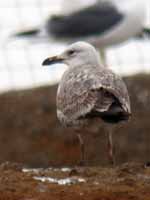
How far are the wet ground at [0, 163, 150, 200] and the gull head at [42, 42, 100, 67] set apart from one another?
1.39 metres

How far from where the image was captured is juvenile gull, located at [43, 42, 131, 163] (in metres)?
6.65

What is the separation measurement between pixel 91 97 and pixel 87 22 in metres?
7.75

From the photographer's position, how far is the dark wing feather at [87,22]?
14.1m

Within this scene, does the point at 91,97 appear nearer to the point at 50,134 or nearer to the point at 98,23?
the point at 50,134

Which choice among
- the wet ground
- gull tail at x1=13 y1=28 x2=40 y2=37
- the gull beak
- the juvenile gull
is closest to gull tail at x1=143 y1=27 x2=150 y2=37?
gull tail at x1=13 y1=28 x2=40 y2=37

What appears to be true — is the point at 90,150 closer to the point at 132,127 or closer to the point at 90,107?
the point at 132,127

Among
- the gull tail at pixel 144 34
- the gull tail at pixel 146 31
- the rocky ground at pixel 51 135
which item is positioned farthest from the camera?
the gull tail at pixel 146 31

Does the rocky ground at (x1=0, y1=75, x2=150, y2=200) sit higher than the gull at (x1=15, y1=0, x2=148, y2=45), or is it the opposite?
the gull at (x1=15, y1=0, x2=148, y2=45)

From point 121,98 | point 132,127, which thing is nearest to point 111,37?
point 132,127

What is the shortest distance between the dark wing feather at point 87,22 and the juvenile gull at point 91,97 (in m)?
6.45

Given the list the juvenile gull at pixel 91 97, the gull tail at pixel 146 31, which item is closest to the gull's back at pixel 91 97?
the juvenile gull at pixel 91 97

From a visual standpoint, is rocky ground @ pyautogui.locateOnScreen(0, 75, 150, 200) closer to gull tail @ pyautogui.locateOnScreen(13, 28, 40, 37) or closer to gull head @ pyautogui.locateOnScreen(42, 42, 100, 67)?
gull tail @ pyautogui.locateOnScreen(13, 28, 40, 37)

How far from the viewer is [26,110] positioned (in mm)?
12867

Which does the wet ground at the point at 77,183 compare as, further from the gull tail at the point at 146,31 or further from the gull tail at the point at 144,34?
the gull tail at the point at 146,31
